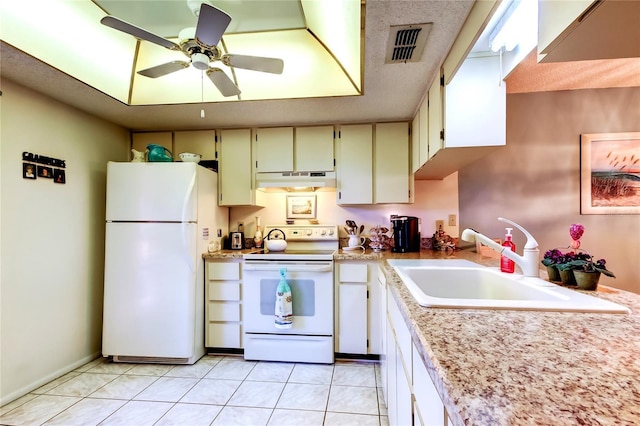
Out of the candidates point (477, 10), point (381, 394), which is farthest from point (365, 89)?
point (381, 394)

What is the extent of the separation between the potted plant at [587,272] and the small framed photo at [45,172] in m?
3.16

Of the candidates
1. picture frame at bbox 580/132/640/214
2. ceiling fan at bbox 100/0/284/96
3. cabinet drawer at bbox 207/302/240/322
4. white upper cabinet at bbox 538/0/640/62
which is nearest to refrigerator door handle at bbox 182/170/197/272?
cabinet drawer at bbox 207/302/240/322

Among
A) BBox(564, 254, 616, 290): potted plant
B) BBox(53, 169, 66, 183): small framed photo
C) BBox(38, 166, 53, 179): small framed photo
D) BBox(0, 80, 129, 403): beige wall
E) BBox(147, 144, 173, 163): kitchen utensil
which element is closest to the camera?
BBox(564, 254, 616, 290): potted plant

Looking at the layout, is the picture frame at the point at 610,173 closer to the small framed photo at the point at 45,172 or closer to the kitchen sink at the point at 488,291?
the kitchen sink at the point at 488,291

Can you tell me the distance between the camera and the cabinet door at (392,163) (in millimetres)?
2650

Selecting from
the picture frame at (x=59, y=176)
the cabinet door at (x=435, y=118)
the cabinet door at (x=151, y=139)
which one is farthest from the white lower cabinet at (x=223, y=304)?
the cabinet door at (x=435, y=118)

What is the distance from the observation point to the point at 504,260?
1.42m

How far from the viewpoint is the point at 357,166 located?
2705 mm

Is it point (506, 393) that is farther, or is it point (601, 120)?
point (601, 120)

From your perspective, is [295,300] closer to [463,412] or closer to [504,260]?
[504,260]

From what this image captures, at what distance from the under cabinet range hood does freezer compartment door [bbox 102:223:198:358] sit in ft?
2.73

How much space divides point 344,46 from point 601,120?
2.36m

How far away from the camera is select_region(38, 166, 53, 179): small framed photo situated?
79.5 inches

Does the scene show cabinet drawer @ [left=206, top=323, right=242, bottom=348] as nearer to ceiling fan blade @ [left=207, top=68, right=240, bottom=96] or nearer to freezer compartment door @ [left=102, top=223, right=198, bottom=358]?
freezer compartment door @ [left=102, top=223, right=198, bottom=358]
